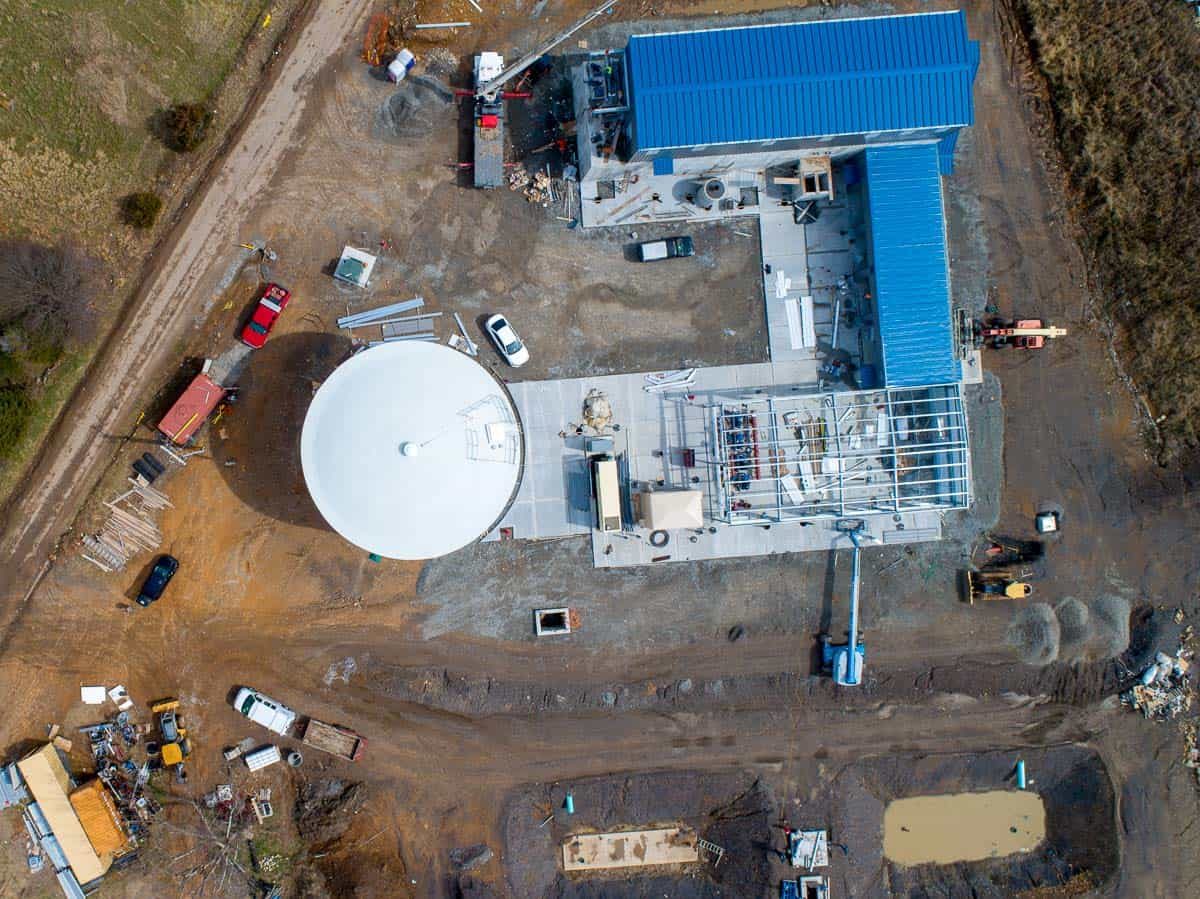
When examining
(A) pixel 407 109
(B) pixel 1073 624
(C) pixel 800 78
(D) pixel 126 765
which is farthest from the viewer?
(B) pixel 1073 624

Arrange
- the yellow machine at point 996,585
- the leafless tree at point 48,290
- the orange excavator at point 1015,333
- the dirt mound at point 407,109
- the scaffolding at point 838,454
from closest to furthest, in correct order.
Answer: the leafless tree at point 48,290 → the scaffolding at point 838,454 → the dirt mound at point 407,109 → the orange excavator at point 1015,333 → the yellow machine at point 996,585

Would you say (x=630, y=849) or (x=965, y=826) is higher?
(x=965, y=826)

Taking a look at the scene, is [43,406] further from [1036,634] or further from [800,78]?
[1036,634]

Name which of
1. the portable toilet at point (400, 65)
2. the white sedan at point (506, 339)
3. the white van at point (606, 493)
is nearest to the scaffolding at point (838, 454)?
the white van at point (606, 493)

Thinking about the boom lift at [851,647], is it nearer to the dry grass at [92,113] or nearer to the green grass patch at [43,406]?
the dry grass at [92,113]

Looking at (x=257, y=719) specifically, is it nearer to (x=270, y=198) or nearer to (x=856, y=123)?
(x=270, y=198)

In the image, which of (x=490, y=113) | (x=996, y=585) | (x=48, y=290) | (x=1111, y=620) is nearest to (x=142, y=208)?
(x=48, y=290)

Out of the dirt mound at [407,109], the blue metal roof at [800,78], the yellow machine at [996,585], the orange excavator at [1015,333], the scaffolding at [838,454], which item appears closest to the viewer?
the blue metal roof at [800,78]
